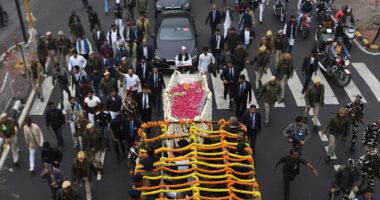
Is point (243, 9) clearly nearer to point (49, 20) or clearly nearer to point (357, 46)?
point (357, 46)

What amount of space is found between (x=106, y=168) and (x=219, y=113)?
4530mm

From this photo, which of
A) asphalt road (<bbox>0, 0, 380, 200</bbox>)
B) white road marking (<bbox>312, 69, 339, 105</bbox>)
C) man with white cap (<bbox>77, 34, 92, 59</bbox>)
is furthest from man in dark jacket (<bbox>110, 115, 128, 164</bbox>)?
white road marking (<bbox>312, 69, 339, 105</bbox>)

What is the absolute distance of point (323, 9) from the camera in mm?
22766

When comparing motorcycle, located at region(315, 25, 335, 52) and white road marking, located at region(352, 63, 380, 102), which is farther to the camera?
motorcycle, located at region(315, 25, 335, 52)

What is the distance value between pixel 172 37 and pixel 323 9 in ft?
27.8

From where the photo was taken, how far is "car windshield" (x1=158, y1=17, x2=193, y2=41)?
1892 centimetres

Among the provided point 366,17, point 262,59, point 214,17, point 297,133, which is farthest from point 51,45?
point 366,17

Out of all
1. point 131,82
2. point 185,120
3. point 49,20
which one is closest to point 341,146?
point 185,120

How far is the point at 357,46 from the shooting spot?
2081cm

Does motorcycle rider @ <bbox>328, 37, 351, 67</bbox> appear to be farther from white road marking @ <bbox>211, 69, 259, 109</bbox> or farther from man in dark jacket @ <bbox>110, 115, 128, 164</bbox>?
man in dark jacket @ <bbox>110, 115, 128, 164</bbox>

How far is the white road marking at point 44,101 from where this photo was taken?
1614cm

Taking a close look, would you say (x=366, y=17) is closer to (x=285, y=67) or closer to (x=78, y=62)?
(x=285, y=67)

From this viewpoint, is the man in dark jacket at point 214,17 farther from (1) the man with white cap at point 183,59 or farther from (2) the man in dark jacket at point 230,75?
(2) the man in dark jacket at point 230,75

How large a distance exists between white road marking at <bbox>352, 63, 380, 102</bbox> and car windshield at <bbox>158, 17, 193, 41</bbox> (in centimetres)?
700
